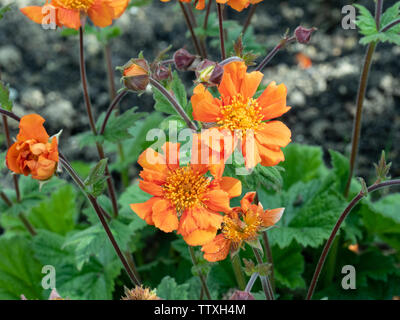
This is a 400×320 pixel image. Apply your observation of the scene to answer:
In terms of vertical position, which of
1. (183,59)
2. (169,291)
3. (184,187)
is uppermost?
(183,59)

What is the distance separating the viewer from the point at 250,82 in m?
1.30

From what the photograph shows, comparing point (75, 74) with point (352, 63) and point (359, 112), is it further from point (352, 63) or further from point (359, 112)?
point (359, 112)

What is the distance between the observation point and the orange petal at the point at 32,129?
120 centimetres

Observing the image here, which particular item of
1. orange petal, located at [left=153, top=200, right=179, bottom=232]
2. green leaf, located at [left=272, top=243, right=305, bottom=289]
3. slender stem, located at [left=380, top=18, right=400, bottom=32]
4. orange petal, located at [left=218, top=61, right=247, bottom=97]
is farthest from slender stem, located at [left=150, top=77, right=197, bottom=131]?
green leaf, located at [left=272, top=243, right=305, bottom=289]

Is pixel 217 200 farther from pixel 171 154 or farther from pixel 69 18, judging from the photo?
pixel 69 18

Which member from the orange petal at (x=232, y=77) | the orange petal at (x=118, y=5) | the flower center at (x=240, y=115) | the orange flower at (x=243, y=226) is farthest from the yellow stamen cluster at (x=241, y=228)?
the orange petal at (x=118, y=5)

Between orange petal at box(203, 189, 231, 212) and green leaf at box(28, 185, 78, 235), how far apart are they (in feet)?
5.01

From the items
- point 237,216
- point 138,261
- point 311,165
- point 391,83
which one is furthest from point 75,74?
point 237,216

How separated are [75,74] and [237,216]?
91.8 inches

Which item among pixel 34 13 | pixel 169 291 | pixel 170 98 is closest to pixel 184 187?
pixel 170 98

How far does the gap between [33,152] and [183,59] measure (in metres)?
0.45

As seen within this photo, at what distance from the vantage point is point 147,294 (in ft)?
4.09

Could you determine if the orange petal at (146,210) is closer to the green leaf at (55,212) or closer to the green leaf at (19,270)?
the green leaf at (19,270)

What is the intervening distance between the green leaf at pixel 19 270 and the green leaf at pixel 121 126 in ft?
2.70
